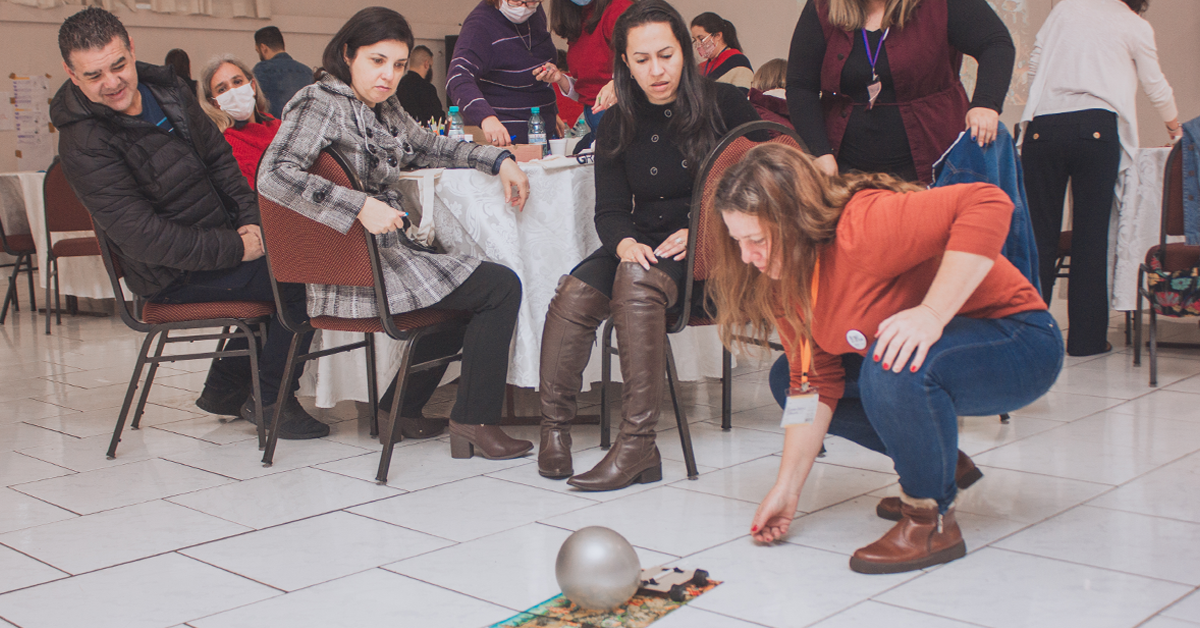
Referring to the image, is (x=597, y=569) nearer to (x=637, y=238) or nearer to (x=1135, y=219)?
(x=637, y=238)

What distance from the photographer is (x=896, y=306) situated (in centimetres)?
167

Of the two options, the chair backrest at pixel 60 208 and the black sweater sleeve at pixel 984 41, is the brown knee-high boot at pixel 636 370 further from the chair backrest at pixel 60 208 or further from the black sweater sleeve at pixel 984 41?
the chair backrest at pixel 60 208

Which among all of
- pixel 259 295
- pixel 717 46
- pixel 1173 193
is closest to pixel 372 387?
pixel 259 295

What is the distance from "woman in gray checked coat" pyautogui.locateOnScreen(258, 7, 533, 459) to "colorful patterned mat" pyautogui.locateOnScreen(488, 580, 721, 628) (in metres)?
0.94

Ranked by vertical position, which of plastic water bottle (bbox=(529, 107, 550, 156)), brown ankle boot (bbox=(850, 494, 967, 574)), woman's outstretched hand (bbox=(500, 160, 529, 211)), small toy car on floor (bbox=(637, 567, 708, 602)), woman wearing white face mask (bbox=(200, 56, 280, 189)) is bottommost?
small toy car on floor (bbox=(637, 567, 708, 602))

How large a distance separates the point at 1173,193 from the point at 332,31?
275 inches

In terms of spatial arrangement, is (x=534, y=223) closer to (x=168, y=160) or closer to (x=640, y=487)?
(x=640, y=487)

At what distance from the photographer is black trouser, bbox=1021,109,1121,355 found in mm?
3525

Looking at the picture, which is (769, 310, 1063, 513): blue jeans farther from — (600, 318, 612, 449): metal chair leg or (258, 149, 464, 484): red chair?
(258, 149, 464, 484): red chair

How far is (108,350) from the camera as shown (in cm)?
457

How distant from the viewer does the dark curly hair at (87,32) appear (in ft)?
8.39

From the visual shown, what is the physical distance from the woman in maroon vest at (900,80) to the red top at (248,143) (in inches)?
78.7

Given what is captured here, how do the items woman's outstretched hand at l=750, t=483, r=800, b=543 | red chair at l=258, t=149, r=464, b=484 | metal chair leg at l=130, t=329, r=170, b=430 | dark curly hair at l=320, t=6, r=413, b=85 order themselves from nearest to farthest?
woman's outstretched hand at l=750, t=483, r=800, b=543
red chair at l=258, t=149, r=464, b=484
dark curly hair at l=320, t=6, r=413, b=85
metal chair leg at l=130, t=329, r=170, b=430

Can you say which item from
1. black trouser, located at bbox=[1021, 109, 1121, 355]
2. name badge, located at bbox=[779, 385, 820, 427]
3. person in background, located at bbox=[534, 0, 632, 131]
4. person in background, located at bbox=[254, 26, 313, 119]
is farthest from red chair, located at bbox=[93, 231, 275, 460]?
person in background, located at bbox=[254, 26, 313, 119]
